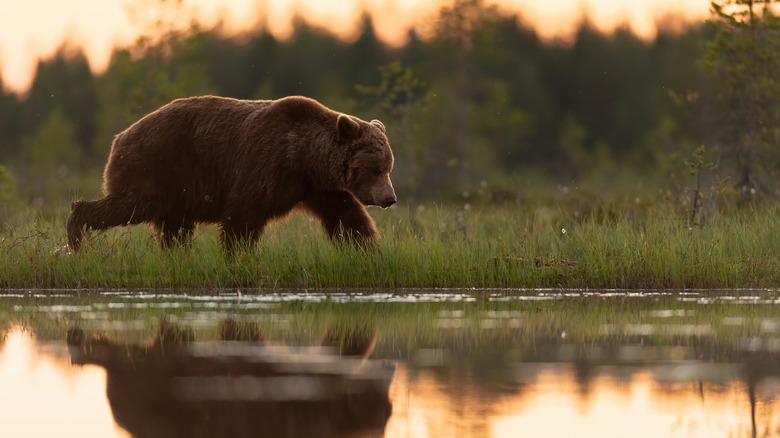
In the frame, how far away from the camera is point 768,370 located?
5.98 m

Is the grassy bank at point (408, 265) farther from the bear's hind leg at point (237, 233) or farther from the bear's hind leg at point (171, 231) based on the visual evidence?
the bear's hind leg at point (171, 231)

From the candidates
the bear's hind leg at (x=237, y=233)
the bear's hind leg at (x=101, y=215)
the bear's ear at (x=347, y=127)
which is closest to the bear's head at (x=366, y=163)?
the bear's ear at (x=347, y=127)

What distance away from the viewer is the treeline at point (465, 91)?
3431cm

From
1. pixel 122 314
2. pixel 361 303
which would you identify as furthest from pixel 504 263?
pixel 122 314

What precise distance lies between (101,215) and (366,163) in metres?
2.42

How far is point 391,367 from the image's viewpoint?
238 inches

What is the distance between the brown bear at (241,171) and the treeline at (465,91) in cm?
1821

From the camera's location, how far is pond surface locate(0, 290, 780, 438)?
4766 millimetres

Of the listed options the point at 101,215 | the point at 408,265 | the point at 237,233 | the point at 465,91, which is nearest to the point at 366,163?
the point at 408,265

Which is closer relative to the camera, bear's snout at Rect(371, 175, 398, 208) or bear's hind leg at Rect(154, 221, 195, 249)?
bear's snout at Rect(371, 175, 398, 208)

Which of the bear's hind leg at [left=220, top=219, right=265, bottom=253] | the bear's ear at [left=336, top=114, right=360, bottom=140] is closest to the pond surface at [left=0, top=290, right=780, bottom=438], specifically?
the bear's hind leg at [left=220, top=219, right=265, bottom=253]

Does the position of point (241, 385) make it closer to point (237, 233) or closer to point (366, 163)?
point (237, 233)

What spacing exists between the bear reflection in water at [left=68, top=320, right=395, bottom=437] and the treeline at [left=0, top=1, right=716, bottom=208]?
22971 mm

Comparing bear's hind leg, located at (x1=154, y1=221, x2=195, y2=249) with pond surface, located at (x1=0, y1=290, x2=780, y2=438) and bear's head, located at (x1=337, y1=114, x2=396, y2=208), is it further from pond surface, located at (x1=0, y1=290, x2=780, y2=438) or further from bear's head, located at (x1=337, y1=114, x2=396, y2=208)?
pond surface, located at (x1=0, y1=290, x2=780, y2=438)
